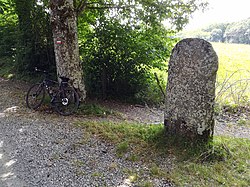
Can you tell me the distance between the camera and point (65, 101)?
5750 millimetres

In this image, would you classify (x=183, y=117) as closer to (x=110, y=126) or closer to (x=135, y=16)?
(x=110, y=126)

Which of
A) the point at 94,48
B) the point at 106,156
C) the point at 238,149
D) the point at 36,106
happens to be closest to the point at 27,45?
the point at 94,48

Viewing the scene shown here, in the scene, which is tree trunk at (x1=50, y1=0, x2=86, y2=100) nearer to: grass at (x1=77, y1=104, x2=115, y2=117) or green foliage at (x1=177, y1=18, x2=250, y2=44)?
grass at (x1=77, y1=104, x2=115, y2=117)

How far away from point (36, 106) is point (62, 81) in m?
0.94

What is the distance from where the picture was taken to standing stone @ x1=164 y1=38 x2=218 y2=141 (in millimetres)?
3367

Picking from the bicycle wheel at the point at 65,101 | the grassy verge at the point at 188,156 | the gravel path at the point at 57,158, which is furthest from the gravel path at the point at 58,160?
the bicycle wheel at the point at 65,101

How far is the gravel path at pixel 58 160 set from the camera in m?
2.96

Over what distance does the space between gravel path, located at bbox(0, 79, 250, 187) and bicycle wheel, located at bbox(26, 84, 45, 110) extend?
0.66m

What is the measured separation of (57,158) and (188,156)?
6.13 ft

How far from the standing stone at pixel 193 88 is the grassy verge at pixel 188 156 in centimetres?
24

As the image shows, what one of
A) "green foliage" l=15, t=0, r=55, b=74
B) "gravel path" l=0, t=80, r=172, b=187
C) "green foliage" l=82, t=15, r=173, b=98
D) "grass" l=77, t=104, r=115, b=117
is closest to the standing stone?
"gravel path" l=0, t=80, r=172, b=187

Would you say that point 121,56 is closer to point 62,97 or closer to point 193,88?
point 62,97

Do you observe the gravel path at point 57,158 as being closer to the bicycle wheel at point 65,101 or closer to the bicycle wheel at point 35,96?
the bicycle wheel at point 65,101

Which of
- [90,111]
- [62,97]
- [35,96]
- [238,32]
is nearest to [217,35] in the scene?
[238,32]
